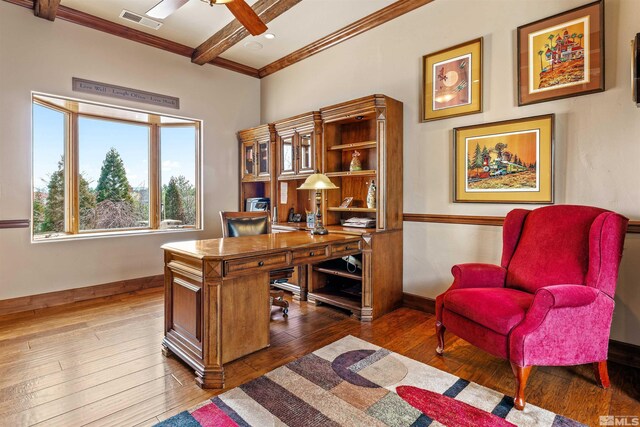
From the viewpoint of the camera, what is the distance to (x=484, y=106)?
3.05m

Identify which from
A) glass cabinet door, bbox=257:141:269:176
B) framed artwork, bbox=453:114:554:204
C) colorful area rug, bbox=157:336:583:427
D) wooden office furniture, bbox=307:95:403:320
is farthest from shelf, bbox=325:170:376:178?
colorful area rug, bbox=157:336:583:427

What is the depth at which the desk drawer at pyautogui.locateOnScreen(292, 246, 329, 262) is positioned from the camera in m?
2.59

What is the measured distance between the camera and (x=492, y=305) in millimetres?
2086

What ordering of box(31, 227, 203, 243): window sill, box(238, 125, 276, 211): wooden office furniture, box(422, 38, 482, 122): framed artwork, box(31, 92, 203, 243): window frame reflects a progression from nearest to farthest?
box(422, 38, 482, 122): framed artwork
box(31, 227, 203, 243): window sill
box(31, 92, 203, 243): window frame
box(238, 125, 276, 211): wooden office furniture

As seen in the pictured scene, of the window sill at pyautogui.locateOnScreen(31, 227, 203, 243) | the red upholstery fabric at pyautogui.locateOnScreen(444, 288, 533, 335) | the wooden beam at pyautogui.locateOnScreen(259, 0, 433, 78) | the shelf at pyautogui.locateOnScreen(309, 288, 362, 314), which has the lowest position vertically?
the shelf at pyautogui.locateOnScreen(309, 288, 362, 314)

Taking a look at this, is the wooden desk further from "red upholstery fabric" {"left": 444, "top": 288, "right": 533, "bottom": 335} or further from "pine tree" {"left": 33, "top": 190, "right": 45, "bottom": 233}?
"pine tree" {"left": 33, "top": 190, "right": 45, "bottom": 233}

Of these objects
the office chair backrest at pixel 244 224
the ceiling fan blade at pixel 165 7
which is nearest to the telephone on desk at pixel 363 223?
the office chair backrest at pixel 244 224

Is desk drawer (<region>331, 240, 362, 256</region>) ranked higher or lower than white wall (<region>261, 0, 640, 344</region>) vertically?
lower

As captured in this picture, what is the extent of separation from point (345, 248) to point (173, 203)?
2993mm

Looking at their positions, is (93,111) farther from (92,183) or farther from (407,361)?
(407,361)

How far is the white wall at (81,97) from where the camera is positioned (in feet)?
11.2

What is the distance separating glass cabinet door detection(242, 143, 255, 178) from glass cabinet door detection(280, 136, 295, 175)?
2.15ft

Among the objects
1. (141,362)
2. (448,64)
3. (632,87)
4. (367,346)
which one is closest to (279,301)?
(367,346)

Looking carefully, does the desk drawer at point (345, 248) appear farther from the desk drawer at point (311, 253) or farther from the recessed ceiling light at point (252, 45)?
the recessed ceiling light at point (252, 45)
